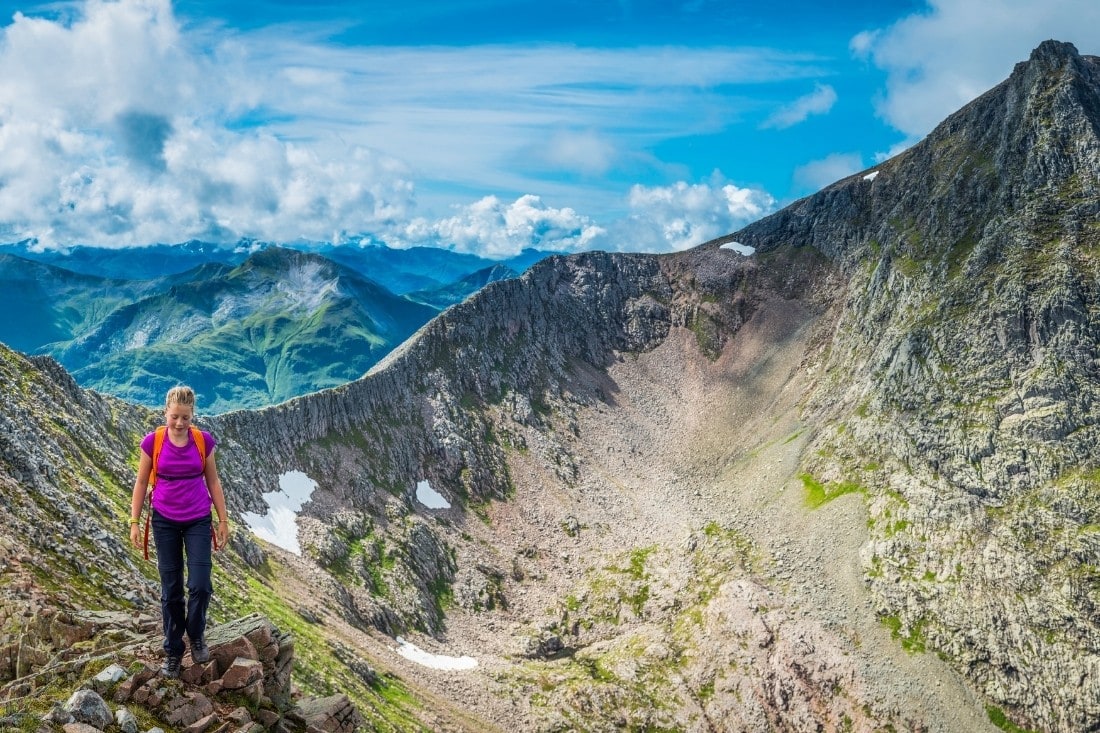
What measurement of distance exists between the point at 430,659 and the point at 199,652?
7832 centimetres

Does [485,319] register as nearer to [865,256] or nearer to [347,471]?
[347,471]

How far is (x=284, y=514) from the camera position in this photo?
10494 centimetres

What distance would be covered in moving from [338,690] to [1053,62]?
→ 173934 mm

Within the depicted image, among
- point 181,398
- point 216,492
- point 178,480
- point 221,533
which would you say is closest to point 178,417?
point 181,398

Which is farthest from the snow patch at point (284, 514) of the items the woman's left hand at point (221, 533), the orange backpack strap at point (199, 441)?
the orange backpack strap at point (199, 441)

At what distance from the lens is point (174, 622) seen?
19.8m

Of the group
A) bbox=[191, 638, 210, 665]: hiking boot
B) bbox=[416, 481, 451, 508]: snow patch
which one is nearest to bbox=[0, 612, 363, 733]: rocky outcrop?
bbox=[191, 638, 210, 665]: hiking boot

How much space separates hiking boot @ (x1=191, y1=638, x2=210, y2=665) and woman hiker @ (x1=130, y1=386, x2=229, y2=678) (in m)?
0.19

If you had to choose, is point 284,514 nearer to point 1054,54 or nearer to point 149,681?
point 149,681

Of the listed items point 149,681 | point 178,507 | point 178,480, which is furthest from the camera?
point 149,681

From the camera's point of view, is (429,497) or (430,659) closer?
(430,659)

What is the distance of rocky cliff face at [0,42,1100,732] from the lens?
292ft

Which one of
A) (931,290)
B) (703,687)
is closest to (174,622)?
(703,687)

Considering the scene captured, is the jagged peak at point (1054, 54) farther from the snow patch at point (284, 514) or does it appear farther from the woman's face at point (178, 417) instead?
the woman's face at point (178, 417)
